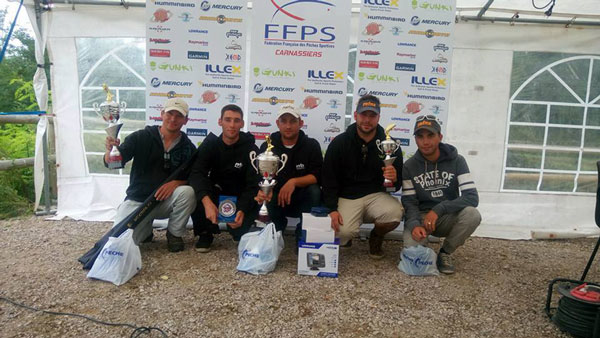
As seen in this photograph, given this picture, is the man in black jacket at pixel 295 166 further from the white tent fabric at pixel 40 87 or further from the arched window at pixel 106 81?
the white tent fabric at pixel 40 87

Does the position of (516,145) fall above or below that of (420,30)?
below

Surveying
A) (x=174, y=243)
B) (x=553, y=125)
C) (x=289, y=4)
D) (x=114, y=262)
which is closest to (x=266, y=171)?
(x=174, y=243)

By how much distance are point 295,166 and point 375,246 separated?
44.0 inches

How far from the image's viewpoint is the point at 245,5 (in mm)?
4254

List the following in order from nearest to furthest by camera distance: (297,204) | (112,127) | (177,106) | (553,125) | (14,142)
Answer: (112,127), (177,106), (297,204), (553,125), (14,142)

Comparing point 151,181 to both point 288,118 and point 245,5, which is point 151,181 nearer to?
point 288,118

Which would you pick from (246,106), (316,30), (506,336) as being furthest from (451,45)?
(506,336)

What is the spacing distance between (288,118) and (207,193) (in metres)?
1.06

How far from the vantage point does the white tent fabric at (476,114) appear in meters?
4.61

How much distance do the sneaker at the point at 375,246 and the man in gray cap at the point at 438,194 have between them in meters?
0.32

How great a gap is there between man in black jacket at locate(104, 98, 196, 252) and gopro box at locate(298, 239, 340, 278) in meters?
1.21

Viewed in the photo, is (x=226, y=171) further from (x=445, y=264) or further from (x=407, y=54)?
(x=407, y=54)

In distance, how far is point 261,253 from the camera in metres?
3.21

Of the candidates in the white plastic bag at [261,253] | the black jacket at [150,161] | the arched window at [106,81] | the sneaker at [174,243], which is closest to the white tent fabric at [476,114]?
the arched window at [106,81]
